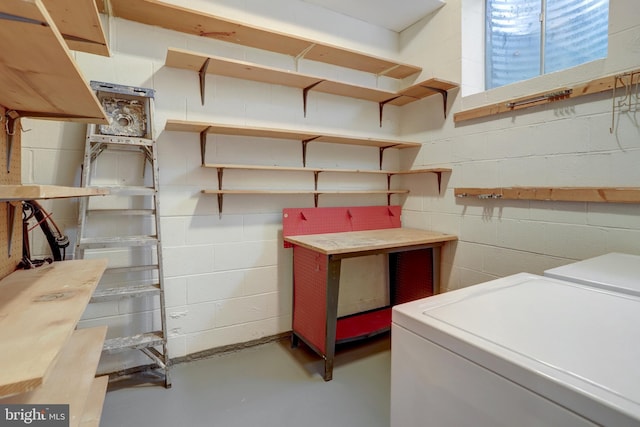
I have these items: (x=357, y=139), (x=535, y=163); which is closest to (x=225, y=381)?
(x=357, y=139)

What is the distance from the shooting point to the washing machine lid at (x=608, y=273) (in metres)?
1.11

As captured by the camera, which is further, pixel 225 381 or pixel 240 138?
pixel 240 138

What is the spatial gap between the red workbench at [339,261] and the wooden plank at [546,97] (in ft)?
3.11

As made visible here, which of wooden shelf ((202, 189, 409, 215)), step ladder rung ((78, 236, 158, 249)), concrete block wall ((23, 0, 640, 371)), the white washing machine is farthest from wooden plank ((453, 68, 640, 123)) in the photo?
step ladder rung ((78, 236, 158, 249))

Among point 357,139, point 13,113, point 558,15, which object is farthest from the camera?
point 357,139

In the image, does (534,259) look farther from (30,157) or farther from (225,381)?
(30,157)

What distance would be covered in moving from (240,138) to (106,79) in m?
0.86

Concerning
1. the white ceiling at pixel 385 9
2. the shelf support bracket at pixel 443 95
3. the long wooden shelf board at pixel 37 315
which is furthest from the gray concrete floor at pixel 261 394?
the white ceiling at pixel 385 9

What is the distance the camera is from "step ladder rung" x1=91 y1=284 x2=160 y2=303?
1.77 metres

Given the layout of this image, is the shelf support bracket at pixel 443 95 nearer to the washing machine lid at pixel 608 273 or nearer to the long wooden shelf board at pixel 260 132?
the long wooden shelf board at pixel 260 132

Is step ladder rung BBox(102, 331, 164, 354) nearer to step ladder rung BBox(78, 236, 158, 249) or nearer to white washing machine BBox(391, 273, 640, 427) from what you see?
step ladder rung BBox(78, 236, 158, 249)

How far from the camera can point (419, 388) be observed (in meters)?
0.86

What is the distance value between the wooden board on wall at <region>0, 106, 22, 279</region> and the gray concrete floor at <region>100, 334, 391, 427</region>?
39.2 inches

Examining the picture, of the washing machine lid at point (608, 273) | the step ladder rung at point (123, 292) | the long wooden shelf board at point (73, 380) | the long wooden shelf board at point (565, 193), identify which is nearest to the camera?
the long wooden shelf board at point (73, 380)
